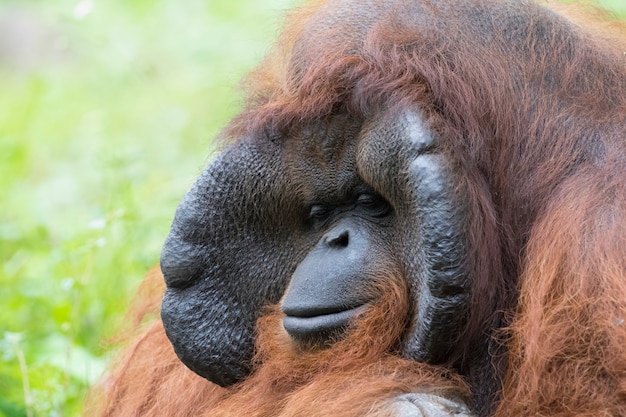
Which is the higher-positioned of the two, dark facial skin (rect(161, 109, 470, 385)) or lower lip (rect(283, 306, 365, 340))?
dark facial skin (rect(161, 109, 470, 385))

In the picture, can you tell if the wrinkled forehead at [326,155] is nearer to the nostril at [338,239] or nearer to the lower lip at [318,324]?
the nostril at [338,239]

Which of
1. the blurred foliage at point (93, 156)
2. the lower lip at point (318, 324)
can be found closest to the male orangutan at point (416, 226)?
the lower lip at point (318, 324)

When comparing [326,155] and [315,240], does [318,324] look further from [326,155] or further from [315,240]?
[326,155]

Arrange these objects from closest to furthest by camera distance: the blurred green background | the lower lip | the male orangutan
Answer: the male orangutan < the lower lip < the blurred green background

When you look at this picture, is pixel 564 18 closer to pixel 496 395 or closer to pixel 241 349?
pixel 496 395

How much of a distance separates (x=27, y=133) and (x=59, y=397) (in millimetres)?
2563

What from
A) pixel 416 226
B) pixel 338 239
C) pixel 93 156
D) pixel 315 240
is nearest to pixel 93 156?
pixel 93 156

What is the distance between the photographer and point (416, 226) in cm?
236

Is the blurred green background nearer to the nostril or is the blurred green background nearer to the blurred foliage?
the blurred foliage

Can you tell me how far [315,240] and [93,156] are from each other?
9.48 feet

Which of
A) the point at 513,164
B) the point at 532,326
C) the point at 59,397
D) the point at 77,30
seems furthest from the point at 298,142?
the point at 77,30

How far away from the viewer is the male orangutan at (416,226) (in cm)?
228

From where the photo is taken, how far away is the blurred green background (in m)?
3.68

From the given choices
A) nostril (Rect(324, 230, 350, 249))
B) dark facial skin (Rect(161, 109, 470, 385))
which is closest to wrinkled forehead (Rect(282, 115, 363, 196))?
dark facial skin (Rect(161, 109, 470, 385))
